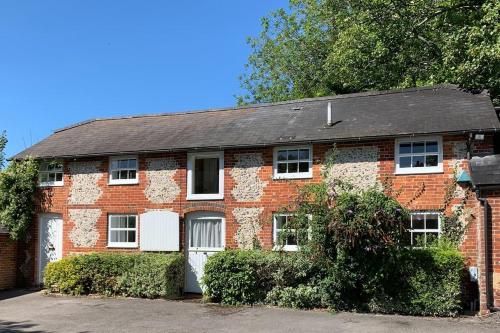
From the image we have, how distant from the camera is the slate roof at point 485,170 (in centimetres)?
1224

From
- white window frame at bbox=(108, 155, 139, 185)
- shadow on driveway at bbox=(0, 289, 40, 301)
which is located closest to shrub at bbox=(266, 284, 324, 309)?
white window frame at bbox=(108, 155, 139, 185)

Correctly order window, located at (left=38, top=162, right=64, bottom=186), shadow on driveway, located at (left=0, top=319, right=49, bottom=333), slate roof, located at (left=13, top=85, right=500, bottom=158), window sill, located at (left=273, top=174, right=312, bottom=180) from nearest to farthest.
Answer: shadow on driveway, located at (left=0, top=319, right=49, bottom=333), slate roof, located at (left=13, top=85, right=500, bottom=158), window sill, located at (left=273, top=174, right=312, bottom=180), window, located at (left=38, top=162, right=64, bottom=186)

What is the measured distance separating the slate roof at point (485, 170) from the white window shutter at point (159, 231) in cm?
883

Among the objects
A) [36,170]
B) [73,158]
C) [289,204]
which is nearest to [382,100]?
[289,204]

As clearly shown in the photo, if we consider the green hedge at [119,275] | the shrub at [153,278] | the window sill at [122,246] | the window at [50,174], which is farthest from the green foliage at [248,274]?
the window at [50,174]

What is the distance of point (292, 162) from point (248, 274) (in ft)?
12.0

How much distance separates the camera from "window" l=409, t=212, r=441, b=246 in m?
13.5

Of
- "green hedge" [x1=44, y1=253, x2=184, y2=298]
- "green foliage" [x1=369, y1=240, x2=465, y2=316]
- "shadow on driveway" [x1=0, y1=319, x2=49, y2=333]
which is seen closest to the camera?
"shadow on driveway" [x1=0, y1=319, x2=49, y2=333]

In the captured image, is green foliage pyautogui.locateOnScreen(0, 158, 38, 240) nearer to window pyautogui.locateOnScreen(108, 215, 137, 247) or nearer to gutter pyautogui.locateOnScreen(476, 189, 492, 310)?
window pyautogui.locateOnScreen(108, 215, 137, 247)

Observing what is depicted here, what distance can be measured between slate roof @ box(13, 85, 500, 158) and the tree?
81.3 inches

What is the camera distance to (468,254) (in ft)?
42.8

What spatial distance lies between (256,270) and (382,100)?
7060 millimetres

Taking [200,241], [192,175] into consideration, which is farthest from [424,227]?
[192,175]

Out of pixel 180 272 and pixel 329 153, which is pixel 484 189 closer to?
pixel 329 153
